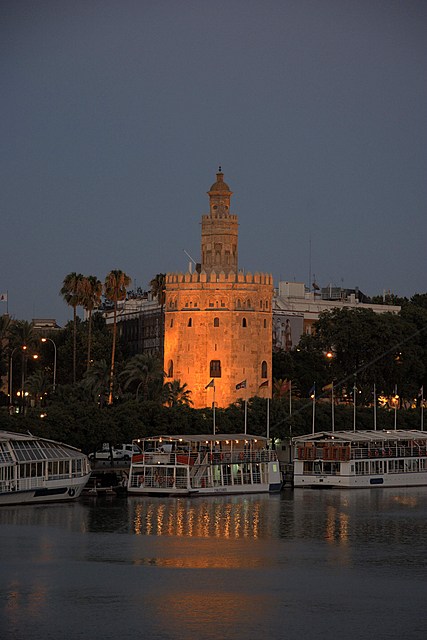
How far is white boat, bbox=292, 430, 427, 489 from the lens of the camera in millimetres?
95150

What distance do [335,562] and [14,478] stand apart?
74.7 feet

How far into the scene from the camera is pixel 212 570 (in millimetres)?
57875

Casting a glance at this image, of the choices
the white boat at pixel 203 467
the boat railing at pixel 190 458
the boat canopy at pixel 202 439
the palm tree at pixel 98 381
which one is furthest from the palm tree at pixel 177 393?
the boat railing at pixel 190 458

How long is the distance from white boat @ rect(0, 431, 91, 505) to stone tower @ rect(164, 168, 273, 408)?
120 ft

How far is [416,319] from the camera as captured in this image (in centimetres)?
13325

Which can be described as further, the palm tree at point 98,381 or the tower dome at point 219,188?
the tower dome at point 219,188

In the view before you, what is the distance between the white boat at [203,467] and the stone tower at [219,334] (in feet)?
83.6

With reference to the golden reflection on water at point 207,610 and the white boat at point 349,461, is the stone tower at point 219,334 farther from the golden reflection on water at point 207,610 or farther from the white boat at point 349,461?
the golden reflection on water at point 207,610

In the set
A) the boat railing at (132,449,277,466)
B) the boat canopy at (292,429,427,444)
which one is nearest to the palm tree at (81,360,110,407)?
the boat canopy at (292,429,427,444)

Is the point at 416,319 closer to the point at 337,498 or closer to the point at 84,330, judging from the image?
the point at 84,330

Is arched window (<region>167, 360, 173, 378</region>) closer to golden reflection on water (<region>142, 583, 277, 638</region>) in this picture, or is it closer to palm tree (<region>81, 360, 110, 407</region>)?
palm tree (<region>81, 360, 110, 407</region>)

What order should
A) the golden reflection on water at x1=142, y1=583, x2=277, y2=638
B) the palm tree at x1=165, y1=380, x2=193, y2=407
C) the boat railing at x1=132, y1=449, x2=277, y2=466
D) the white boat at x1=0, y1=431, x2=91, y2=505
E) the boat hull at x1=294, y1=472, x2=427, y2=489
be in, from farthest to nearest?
the palm tree at x1=165, y1=380, x2=193, y2=407
the boat hull at x1=294, y1=472, x2=427, y2=489
the boat railing at x1=132, y1=449, x2=277, y2=466
the white boat at x1=0, y1=431, x2=91, y2=505
the golden reflection on water at x1=142, y1=583, x2=277, y2=638

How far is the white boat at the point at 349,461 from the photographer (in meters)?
95.2

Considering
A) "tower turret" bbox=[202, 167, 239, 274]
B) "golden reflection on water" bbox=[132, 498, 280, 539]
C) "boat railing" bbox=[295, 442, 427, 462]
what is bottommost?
"golden reflection on water" bbox=[132, 498, 280, 539]
